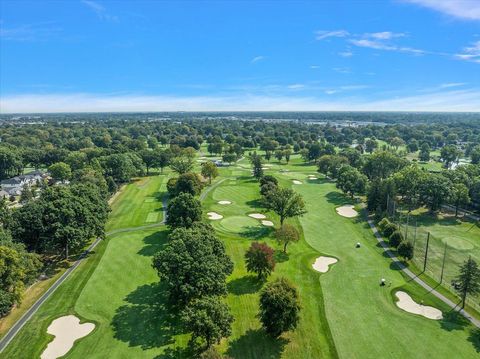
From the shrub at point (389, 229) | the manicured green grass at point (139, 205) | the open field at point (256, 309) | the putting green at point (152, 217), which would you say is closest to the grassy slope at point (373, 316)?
the open field at point (256, 309)

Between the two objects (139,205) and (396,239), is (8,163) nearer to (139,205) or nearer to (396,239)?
(139,205)

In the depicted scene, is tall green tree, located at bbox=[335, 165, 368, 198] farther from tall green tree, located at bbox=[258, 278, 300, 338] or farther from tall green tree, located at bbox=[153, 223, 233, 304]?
tall green tree, located at bbox=[258, 278, 300, 338]

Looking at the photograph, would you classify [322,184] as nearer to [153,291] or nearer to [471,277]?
[471,277]

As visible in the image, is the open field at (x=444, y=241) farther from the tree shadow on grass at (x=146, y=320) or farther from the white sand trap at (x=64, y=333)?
the white sand trap at (x=64, y=333)

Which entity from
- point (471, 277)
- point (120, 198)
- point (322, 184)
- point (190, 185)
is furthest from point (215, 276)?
point (322, 184)

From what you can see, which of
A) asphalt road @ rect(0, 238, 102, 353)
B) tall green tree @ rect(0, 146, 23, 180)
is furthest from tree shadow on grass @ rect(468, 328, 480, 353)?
tall green tree @ rect(0, 146, 23, 180)

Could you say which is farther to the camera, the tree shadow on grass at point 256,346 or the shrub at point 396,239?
the shrub at point 396,239

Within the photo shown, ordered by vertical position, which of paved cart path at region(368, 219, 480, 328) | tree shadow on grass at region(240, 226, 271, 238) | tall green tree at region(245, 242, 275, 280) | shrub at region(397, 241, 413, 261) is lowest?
paved cart path at region(368, 219, 480, 328)
